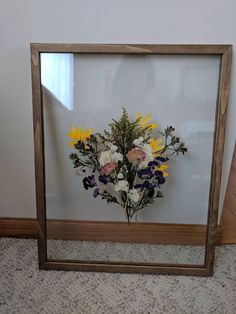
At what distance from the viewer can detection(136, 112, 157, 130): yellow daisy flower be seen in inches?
44.5

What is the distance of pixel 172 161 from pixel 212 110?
0.25m

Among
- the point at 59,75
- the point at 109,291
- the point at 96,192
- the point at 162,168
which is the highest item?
the point at 59,75

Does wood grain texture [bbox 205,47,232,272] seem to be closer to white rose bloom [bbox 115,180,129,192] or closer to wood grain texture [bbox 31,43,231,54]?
wood grain texture [bbox 31,43,231,54]

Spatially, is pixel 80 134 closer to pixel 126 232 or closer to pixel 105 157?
pixel 105 157

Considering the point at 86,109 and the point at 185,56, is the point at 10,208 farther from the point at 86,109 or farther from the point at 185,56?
the point at 185,56

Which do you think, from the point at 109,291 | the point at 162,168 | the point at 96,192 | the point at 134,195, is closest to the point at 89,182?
the point at 96,192

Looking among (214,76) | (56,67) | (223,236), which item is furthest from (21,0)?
(223,236)

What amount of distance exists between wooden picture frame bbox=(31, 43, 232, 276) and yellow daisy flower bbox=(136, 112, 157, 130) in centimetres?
23

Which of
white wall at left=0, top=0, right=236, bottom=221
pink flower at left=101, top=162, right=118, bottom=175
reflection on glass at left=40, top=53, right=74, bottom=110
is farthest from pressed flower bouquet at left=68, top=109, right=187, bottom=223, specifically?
white wall at left=0, top=0, right=236, bottom=221

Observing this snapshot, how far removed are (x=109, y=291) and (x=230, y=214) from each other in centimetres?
65

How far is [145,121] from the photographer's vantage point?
113 centimetres

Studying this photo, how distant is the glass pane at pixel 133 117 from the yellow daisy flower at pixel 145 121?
20 millimetres

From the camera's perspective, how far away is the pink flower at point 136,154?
1.10m

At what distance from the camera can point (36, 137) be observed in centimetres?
110
